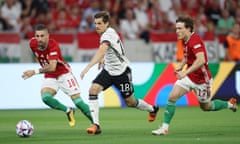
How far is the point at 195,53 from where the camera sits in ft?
40.7

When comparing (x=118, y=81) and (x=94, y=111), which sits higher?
(x=118, y=81)

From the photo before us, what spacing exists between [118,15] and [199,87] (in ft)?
34.0

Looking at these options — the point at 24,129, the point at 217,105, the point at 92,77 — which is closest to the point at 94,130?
the point at 24,129

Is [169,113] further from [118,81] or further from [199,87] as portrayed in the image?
[118,81]

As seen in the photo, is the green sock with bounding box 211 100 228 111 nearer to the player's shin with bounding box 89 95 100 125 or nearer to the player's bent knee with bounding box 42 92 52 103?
the player's shin with bounding box 89 95 100 125

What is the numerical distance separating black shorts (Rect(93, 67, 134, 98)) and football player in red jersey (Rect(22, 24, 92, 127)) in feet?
2.39

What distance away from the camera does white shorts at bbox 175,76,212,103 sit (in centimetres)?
1274

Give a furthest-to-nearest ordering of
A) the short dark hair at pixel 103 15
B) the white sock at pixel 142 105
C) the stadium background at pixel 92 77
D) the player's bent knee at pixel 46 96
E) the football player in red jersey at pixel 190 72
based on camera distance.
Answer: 1. the stadium background at pixel 92 77
2. the white sock at pixel 142 105
3. the player's bent knee at pixel 46 96
4. the short dark hair at pixel 103 15
5. the football player in red jersey at pixel 190 72

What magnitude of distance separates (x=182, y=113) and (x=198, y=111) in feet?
2.34

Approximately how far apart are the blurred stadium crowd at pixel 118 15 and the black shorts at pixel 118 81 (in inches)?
348

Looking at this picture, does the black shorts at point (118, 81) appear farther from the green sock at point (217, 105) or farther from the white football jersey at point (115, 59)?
the green sock at point (217, 105)

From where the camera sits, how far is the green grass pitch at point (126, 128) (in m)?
11.6

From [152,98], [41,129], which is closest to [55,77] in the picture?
[41,129]

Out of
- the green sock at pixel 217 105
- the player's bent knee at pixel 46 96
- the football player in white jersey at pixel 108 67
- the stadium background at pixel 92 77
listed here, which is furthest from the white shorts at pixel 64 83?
the stadium background at pixel 92 77
